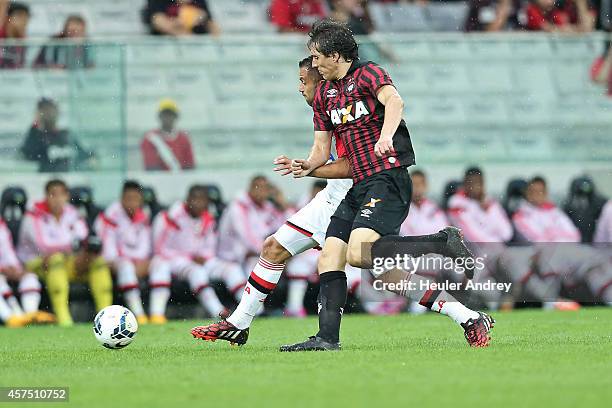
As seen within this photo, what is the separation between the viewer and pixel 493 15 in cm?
1700

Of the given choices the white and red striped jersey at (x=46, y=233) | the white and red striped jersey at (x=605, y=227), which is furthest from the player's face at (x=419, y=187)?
the white and red striped jersey at (x=46, y=233)

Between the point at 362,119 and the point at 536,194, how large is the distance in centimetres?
667

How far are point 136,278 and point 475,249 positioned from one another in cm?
390

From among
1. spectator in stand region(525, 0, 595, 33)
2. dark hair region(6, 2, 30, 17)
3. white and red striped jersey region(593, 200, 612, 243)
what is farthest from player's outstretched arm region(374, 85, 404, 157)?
spectator in stand region(525, 0, 595, 33)

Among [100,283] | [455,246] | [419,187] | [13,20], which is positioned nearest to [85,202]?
[100,283]

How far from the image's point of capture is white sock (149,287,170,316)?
44.5 feet

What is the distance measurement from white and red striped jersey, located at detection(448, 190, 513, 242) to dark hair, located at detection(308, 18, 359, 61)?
256 inches

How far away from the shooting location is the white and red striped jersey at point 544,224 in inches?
563

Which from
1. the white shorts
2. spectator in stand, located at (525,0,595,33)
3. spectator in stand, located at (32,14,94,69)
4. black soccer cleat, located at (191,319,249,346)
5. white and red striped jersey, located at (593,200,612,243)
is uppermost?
spectator in stand, located at (525,0,595,33)

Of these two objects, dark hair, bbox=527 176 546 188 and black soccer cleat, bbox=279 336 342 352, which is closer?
black soccer cleat, bbox=279 336 342 352

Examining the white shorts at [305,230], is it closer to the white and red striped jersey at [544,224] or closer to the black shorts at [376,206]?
the black shorts at [376,206]

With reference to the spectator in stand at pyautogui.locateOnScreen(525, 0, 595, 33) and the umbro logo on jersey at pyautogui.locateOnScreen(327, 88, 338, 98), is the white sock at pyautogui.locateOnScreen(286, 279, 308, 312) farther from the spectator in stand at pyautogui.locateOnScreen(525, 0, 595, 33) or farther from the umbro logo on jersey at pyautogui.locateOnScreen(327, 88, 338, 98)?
the umbro logo on jersey at pyautogui.locateOnScreen(327, 88, 338, 98)

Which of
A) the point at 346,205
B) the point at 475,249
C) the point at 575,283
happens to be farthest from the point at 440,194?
the point at 346,205

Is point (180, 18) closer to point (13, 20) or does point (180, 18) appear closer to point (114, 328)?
point (13, 20)
